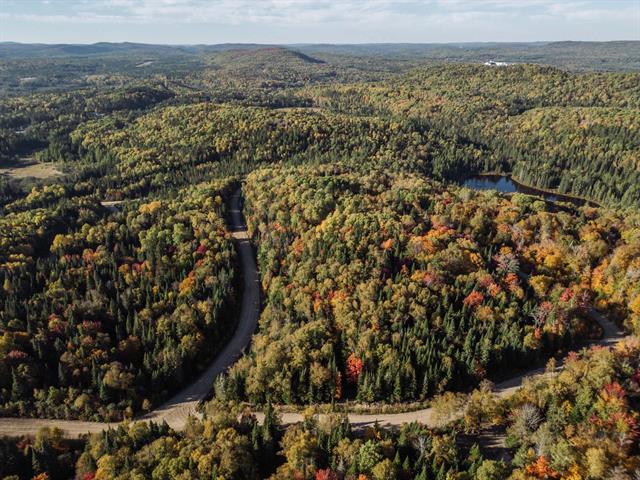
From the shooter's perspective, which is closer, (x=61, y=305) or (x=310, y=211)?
(x=61, y=305)

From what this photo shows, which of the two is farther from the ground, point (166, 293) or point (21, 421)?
point (166, 293)

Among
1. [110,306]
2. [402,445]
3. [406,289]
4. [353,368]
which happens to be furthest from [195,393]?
[406,289]

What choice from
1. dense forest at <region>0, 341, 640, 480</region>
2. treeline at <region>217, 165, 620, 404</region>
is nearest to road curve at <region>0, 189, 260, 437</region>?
treeline at <region>217, 165, 620, 404</region>

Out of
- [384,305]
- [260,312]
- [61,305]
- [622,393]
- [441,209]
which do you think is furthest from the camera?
[441,209]

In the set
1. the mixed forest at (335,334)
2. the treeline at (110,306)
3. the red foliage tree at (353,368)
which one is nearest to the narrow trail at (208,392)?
the mixed forest at (335,334)

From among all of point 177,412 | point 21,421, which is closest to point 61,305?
point 21,421

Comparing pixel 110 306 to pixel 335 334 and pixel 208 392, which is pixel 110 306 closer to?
pixel 208 392

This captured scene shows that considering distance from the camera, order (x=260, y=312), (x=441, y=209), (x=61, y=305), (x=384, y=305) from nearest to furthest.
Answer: (x=384, y=305) < (x=61, y=305) < (x=260, y=312) < (x=441, y=209)

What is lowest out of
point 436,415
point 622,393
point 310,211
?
point 436,415

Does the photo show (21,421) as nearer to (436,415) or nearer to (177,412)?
(177,412)
